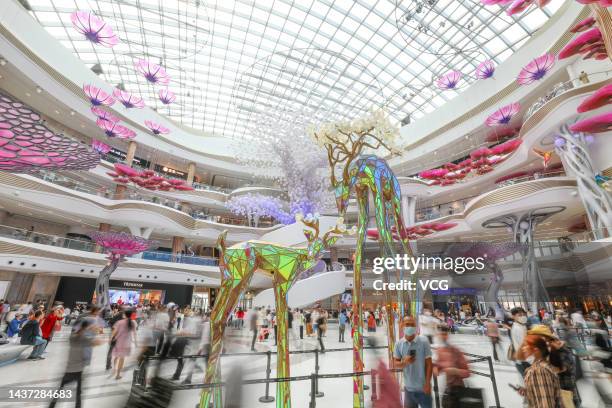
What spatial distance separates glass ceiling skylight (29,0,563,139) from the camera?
17.2 metres

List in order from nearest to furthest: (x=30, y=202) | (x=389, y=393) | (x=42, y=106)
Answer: (x=389, y=393)
(x=30, y=202)
(x=42, y=106)

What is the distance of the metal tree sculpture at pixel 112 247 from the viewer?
1341 centimetres

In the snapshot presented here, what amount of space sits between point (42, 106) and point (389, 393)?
2412 centimetres

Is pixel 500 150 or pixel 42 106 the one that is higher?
pixel 42 106

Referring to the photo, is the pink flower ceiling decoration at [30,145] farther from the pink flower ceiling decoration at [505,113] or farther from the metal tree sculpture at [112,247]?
the pink flower ceiling decoration at [505,113]

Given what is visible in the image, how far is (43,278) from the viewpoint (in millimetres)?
18250

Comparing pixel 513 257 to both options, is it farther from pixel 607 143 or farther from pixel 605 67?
pixel 605 67

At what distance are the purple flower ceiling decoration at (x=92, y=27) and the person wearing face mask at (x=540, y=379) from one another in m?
14.7

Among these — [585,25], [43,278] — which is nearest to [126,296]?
[43,278]

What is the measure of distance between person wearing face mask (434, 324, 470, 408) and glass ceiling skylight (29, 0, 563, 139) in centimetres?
1174

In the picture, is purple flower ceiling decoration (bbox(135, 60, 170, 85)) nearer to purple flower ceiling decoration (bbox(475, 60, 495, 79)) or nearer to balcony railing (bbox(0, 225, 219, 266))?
balcony railing (bbox(0, 225, 219, 266))

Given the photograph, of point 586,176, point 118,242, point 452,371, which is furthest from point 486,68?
point 118,242

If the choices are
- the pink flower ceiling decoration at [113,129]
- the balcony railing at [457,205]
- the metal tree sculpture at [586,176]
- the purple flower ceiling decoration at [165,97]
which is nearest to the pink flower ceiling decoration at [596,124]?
the metal tree sculpture at [586,176]

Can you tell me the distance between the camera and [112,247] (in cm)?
1378
